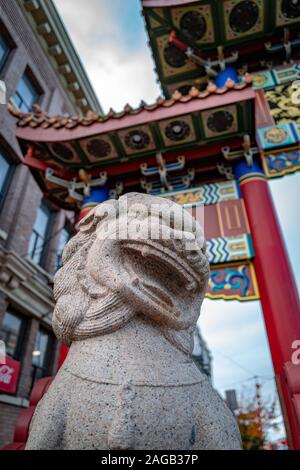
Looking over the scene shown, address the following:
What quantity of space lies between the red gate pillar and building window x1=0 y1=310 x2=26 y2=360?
17.6 ft

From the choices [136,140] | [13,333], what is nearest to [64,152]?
[136,140]

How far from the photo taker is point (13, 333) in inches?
268

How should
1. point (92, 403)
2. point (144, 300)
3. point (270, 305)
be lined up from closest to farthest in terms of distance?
1. point (92, 403)
2. point (144, 300)
3. point (270, 305)

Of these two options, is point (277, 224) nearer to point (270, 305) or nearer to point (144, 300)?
point (270, 305)

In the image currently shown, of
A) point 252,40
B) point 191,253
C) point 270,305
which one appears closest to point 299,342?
point 270,305

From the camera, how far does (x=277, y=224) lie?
12.6ft

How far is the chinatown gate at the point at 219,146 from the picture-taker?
3676 mm

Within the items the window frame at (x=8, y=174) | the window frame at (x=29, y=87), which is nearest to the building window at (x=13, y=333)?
the window frame at (x=8, y=174)

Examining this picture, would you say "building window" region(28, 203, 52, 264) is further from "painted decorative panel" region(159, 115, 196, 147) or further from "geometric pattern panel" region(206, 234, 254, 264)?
"geometric pattern panel" region(206, 234, 254, 264)

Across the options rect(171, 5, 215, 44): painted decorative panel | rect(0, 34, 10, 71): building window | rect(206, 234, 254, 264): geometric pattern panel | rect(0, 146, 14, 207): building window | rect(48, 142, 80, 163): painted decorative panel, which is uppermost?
rect(0, 34, 10, 71): building window

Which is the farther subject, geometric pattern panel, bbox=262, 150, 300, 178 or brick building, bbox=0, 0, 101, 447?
brick building, bbox=0, 0, 101, 447

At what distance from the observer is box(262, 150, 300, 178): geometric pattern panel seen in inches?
161

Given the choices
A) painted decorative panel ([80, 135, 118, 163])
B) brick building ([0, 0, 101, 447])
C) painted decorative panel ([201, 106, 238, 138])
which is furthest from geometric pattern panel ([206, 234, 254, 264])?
brick building ([0, 0, 101, 447])

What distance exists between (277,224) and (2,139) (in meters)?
6.35
